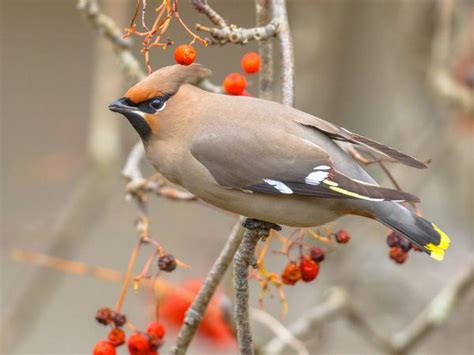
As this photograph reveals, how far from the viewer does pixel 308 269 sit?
2.41 meters

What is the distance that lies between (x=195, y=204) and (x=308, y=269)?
2454 mm

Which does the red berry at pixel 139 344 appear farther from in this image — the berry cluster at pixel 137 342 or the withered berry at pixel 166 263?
the withered berry at pixel 166 263

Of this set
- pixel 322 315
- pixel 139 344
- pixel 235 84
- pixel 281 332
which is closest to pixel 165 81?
pixel 235 84

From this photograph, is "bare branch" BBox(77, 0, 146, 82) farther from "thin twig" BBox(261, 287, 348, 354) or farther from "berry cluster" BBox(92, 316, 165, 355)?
"thin twig" BBox(261, 287, 348, 354)

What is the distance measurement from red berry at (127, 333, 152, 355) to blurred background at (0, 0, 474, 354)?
2.78 feet

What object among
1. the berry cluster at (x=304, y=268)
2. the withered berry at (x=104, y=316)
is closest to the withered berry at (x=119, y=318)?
the withered berry at (x=104, y=316)

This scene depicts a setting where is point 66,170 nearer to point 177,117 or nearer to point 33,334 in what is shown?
point 33,334

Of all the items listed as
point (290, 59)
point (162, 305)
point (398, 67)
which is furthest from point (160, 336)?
point (398, 67)

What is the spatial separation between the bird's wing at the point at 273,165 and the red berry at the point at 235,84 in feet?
0.60

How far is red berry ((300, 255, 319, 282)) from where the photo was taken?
241 cm

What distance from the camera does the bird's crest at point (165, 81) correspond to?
239 cm

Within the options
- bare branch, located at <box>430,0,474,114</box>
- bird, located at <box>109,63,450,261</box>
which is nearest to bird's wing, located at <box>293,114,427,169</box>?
bird, located at <box>109,63,450,261</box>

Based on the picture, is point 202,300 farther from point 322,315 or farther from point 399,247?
point 322,315

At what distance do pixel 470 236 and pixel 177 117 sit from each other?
2329mm
